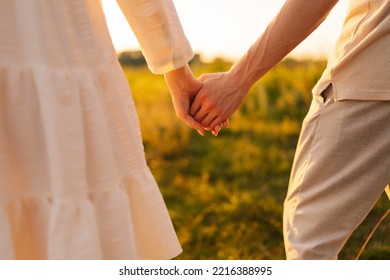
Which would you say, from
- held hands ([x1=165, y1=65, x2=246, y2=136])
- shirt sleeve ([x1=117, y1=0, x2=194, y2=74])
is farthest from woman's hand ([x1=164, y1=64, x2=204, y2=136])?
shirt sleeve ([x1=117, y1=0, x2=194, y2=74])

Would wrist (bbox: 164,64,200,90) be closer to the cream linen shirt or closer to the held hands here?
the held hands

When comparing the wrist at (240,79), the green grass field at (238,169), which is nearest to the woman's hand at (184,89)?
the wrist at (240,79)

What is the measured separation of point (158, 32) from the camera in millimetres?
1578

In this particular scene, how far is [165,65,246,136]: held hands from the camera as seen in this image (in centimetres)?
209

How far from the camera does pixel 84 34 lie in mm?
1428

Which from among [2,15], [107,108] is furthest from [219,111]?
[2,15]

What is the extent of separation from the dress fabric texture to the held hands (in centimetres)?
62

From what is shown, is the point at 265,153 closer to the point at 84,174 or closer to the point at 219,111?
the point at 219,111

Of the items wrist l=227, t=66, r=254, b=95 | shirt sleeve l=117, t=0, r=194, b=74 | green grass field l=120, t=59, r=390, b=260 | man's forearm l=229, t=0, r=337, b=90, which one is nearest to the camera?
shirt sleeve l=117, t=0, r=194, b=74

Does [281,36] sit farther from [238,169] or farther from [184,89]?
[238,169]

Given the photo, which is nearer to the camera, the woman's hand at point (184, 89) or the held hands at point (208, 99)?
the woman's hand at point (184, 89)

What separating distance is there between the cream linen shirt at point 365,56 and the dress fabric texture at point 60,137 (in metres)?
0.58

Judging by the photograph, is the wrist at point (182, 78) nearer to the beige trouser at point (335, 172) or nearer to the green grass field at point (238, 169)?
the beige trouser at point (335, 172)

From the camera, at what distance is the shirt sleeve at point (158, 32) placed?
1539 mm
